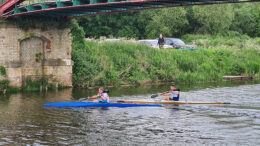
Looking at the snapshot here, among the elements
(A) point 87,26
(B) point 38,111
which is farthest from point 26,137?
(A) point 87,26

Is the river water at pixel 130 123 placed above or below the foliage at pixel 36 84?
below

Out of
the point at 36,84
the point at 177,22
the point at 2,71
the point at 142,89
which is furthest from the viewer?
the point at 177,22

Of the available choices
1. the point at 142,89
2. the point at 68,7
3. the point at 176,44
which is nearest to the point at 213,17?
the point at 176,44

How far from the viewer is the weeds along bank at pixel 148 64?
32312mm

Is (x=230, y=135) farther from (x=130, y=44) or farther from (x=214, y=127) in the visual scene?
(x=130, y=44)

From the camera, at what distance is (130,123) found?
18438mm

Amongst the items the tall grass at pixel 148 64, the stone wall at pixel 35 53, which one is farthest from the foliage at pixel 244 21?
the stone wall at pixel 35 53

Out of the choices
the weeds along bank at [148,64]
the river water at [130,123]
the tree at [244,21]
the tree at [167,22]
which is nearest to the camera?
the river water at [130,123]

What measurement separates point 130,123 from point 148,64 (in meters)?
16.9

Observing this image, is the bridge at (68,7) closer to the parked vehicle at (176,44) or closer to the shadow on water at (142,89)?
the shadow on water at (142,89)

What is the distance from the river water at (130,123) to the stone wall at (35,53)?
2850mm

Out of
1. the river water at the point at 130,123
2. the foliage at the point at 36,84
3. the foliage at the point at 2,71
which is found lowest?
the river water at the point at 130,123

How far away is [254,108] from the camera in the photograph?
22.2 meters

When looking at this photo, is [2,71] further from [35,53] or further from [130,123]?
[130,123]
